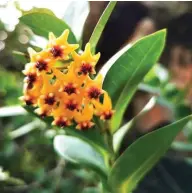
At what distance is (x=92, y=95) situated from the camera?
0.66 meters

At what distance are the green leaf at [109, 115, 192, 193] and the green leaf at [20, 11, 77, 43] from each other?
0.67 feet

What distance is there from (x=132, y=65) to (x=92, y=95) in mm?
124

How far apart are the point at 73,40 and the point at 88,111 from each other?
14 cm

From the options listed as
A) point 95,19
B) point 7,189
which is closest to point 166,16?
point 95,19

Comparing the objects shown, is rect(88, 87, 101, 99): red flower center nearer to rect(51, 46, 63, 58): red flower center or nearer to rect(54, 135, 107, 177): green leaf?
rect(51, 46, 63, 58): red flower center

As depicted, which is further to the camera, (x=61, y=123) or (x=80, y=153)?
(x=80, y=153)

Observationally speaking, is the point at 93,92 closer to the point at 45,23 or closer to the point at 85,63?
the point at 85,63

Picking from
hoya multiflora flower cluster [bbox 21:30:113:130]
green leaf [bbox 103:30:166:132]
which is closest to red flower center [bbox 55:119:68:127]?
hoya multiflora flower cluster [bbox 21:30:113:130]

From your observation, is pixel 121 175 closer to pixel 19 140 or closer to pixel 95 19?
pixel 19 140

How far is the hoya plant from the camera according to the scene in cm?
66

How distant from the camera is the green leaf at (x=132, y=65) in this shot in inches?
29.4

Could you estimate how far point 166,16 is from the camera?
234cm

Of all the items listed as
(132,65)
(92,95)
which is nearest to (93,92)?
(92,95)

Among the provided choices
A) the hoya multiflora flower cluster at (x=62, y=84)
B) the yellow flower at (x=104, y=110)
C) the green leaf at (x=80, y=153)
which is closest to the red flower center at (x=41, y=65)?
the hoya multiflora flower cluster at (x=62, y=84)
